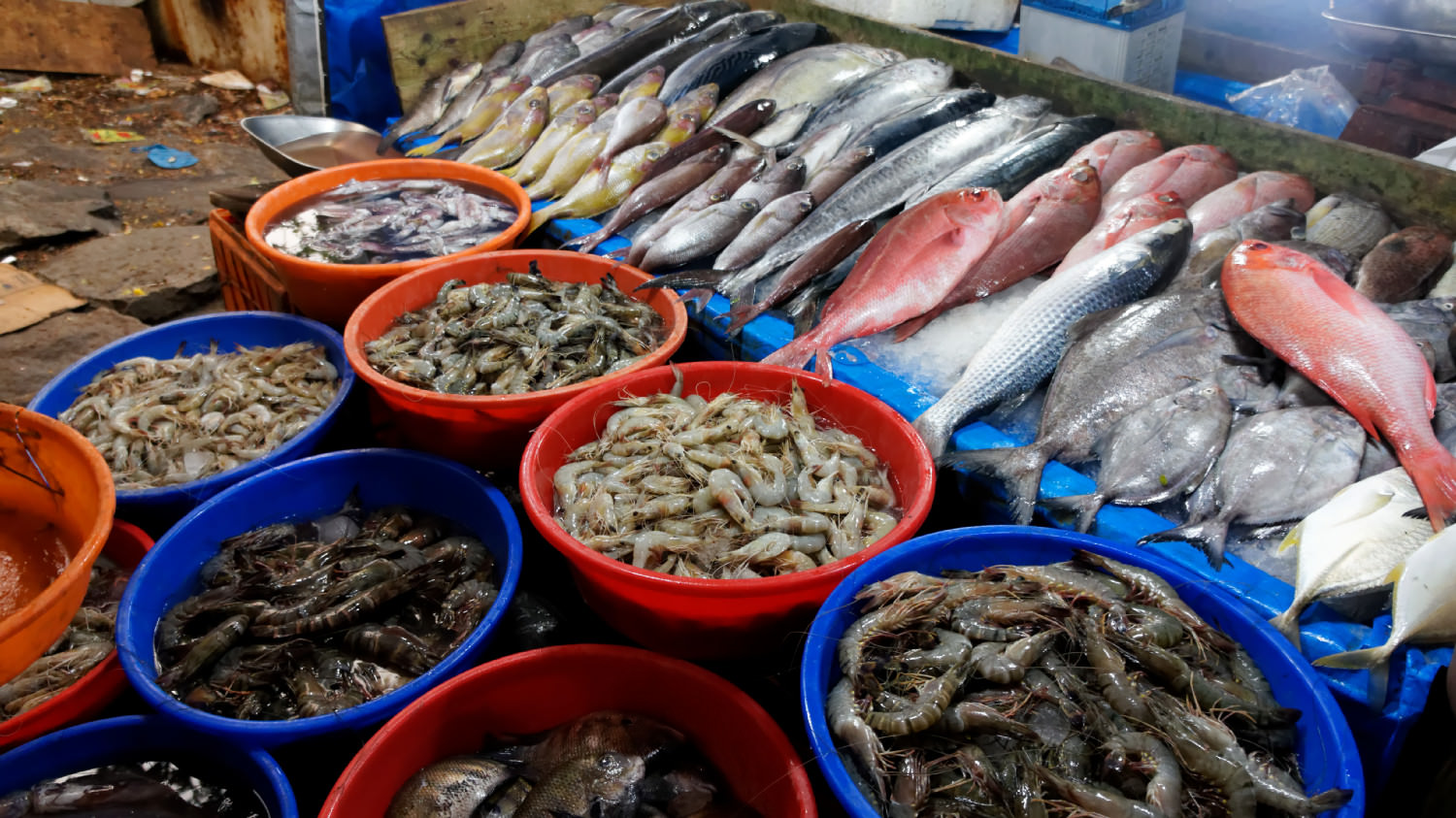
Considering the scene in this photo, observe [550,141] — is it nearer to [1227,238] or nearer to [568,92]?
[568,92]

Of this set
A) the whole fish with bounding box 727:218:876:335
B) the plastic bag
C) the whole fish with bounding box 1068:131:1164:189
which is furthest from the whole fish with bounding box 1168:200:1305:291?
the plastic bag

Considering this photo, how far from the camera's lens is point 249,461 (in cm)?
270

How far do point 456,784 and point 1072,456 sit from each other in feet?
5.69

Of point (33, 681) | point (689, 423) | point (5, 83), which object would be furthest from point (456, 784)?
point (5, 83)

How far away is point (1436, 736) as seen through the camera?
5.32ft

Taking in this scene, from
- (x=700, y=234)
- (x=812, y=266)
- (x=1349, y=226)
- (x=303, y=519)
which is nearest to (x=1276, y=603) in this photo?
(x=1349, y=226)

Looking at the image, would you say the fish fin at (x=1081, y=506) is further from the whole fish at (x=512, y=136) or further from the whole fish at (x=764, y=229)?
the whole fish at (x=512, y=136)

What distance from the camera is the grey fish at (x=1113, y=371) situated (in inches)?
83.7

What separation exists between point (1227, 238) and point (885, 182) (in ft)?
4.00

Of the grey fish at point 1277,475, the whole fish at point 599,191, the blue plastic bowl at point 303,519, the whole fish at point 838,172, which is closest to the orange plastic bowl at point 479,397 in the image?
the blue plastic bowl at point 303,519

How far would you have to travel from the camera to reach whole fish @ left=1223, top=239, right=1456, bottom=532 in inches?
71.9

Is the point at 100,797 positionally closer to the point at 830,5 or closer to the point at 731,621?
the point at 731,621

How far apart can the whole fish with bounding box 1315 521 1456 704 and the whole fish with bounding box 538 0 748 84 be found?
14.7 ft

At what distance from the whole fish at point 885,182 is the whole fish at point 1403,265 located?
56.4 inches
